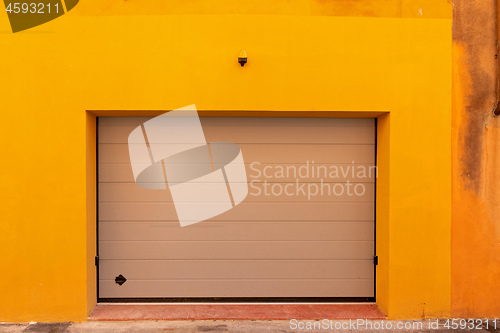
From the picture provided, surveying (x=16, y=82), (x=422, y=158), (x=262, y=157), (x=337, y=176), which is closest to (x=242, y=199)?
(x=262, y=157)

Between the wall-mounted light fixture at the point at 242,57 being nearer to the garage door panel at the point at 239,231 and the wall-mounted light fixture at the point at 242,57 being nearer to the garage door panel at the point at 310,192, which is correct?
the garage door panel at the point at 310,192

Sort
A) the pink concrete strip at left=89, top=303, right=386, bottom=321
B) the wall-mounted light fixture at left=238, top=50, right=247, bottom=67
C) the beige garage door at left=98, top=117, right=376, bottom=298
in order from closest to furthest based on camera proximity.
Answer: the wall-mounted light fixture at left=238, top=50, right=247, bottom=67, the pink concrete strip at left=89, top=303, right=386, bottom=321, the beige garage door at left=98, top=117, right=376, bottom=298

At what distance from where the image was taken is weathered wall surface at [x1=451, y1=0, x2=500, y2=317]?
13.6 feet

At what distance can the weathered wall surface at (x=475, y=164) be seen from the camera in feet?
13.6

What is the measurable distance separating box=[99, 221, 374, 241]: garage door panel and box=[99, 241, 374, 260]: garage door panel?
61 mm

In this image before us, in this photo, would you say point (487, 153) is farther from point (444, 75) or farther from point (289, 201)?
point (289, 201)

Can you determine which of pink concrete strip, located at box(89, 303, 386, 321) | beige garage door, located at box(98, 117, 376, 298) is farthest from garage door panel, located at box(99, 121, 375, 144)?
pink concrete strip, located at box(89, 303, 386, 321)

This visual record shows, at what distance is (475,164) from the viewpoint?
13.6ft

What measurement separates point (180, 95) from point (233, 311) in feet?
8.46

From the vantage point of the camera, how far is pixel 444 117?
13.5 feet

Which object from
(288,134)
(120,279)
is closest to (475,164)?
(288,134)

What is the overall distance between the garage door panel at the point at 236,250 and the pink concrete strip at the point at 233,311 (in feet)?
1.89

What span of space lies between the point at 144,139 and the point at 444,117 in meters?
3.52
